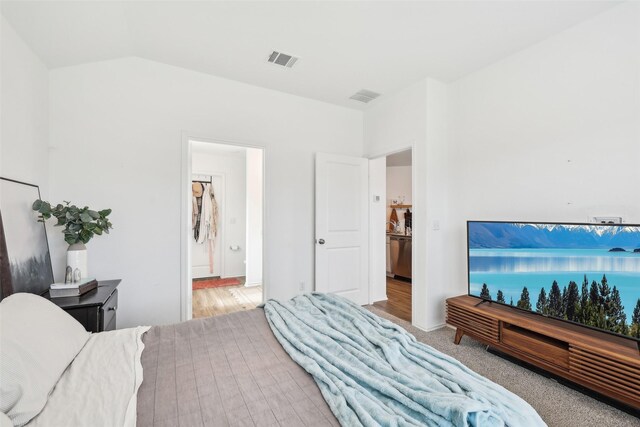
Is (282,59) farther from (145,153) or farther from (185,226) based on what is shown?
(185,226)

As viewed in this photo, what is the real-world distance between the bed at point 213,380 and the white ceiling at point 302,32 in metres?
1.96

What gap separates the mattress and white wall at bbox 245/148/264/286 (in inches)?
128

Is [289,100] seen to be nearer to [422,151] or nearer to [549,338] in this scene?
[422,151]

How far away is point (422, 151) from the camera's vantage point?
10.3 feet

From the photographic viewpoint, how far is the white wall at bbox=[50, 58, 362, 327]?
2.57 metres

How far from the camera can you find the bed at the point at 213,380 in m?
0.94

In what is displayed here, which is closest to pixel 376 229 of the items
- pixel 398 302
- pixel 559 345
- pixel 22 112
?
pixel 398 302

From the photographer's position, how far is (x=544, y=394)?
6.60ft

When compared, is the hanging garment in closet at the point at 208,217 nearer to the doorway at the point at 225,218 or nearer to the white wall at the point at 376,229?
the doorway at the point at 225,218

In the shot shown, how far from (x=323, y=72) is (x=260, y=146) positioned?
1.06 meters

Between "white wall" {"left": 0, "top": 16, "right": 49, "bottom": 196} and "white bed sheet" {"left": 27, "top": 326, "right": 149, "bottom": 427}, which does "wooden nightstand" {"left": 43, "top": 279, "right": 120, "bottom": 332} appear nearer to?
"white bed sheet" {"left": 27, "top": 326, "right": 149, "bottom": 427}

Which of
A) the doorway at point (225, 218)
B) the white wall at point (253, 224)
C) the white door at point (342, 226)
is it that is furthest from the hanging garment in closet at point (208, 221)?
the white door at point (342, 226)

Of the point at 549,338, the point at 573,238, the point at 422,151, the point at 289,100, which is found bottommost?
the point at 549,338

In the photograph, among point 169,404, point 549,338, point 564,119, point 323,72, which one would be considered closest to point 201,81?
point 323,72
